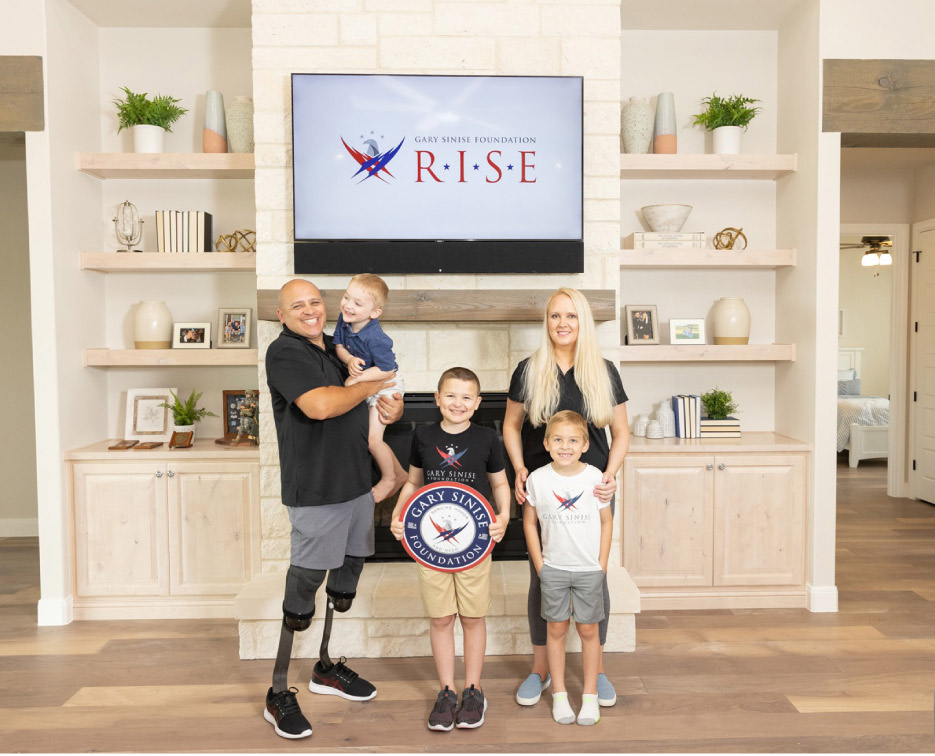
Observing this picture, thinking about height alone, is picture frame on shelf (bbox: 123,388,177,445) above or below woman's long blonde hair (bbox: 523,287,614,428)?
below

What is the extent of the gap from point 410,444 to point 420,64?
158cm

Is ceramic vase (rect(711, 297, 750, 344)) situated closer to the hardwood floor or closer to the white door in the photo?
the hardwood floor

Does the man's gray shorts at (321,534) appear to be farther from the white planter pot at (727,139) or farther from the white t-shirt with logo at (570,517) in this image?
the white planter pot at (727,139)

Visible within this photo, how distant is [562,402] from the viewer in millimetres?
2428

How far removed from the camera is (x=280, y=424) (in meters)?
2.27

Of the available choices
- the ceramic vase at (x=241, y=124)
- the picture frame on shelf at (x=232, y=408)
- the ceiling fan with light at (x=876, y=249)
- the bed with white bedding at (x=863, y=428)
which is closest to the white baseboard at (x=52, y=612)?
the picture frame on shelf at (x=232, y=408)

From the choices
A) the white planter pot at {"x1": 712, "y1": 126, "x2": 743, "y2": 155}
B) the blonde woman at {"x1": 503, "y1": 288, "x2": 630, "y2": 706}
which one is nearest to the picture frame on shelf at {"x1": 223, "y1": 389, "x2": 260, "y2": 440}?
the blonde woman at {"x1": 503, "y1": 288, "x2": 630, "y2": 706}

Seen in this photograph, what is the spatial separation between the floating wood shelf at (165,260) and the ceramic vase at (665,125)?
2088 millimetres

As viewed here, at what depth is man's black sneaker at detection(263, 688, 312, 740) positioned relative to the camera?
2.24m

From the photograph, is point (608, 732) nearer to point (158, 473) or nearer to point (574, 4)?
point (158, 473)

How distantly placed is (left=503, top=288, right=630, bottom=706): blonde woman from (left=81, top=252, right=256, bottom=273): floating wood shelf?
1.65 meters

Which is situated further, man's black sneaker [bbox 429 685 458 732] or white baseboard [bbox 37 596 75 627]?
white baseboard [bbox 37 596 75 627]

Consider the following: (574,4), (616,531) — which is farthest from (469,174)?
(616,531)

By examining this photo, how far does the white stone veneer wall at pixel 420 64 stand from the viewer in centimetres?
292
